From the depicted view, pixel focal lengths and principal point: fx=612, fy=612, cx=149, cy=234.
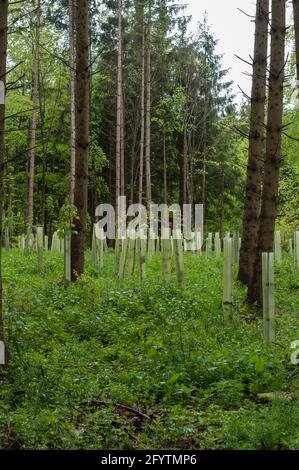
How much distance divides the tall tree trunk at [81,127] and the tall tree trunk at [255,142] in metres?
3.76

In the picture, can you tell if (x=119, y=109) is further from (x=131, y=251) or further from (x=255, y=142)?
(x=255, y=142)

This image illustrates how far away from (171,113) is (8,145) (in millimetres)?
9736

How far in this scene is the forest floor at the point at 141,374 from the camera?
19.1 feet

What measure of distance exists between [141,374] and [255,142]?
312 inches

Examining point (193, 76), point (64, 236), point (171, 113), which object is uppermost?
point (193, 76)

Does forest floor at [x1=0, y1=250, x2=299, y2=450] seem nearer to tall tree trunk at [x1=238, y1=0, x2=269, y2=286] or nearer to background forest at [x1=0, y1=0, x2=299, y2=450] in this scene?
background forest at [x1=0, y1=0, x2=299, y2=450]

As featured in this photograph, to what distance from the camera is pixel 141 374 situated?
7.68 metres

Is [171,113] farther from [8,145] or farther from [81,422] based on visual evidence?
[81,422]

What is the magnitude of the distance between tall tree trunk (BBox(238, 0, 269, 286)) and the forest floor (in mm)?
2558

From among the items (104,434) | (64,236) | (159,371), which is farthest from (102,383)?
(64,236)

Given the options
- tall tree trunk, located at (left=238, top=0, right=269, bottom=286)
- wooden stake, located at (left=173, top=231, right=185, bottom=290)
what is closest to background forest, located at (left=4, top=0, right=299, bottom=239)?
tall tree trunk, located at (left=238, top=0, right=269, bottom=286)

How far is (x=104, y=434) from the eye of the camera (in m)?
5.93

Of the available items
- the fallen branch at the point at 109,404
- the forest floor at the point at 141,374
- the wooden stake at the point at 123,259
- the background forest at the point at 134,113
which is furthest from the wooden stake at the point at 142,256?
the background forest at the point at 134,113
